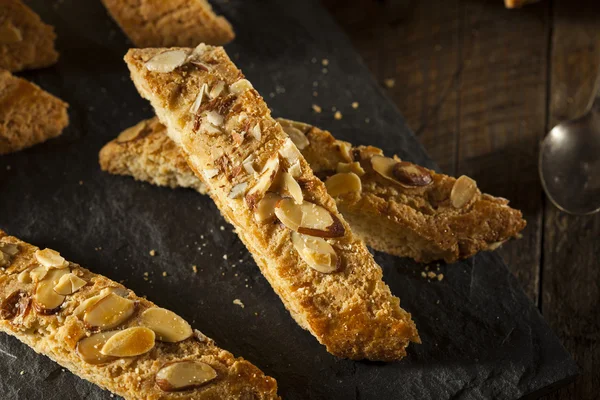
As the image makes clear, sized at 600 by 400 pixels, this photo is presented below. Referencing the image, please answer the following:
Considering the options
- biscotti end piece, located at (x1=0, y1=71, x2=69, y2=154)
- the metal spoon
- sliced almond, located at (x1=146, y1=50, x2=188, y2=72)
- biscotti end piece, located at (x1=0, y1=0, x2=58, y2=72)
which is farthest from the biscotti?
biscotti end piece, located at (x1=0, y1=0, x2=58, y2=72)

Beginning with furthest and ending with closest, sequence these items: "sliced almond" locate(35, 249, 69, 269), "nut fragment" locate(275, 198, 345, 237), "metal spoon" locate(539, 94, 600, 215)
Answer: "metal spoon" locate(539, 94, 600, 215), "sliced almond" locate(35, 249, 69, 269), "nut fragment" locate(275, 198, 345, 237)

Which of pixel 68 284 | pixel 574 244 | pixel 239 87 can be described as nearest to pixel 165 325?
pixel 68 284

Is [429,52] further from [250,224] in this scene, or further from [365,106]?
[250,224]

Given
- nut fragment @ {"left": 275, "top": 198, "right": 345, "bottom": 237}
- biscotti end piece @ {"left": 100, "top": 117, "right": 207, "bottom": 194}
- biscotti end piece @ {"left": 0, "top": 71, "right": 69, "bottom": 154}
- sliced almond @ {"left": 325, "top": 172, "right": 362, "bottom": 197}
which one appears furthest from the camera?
biscotti end piece @ {"left": 0, "top": 71, "right": 69, "bottom": 154}

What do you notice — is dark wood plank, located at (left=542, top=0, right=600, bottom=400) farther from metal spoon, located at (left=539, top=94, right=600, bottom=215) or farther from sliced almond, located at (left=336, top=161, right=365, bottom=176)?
sliced almond, located at (left=336, top=161, right=365, bottom=176)

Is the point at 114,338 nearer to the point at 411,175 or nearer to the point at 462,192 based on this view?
the point at 411,175
